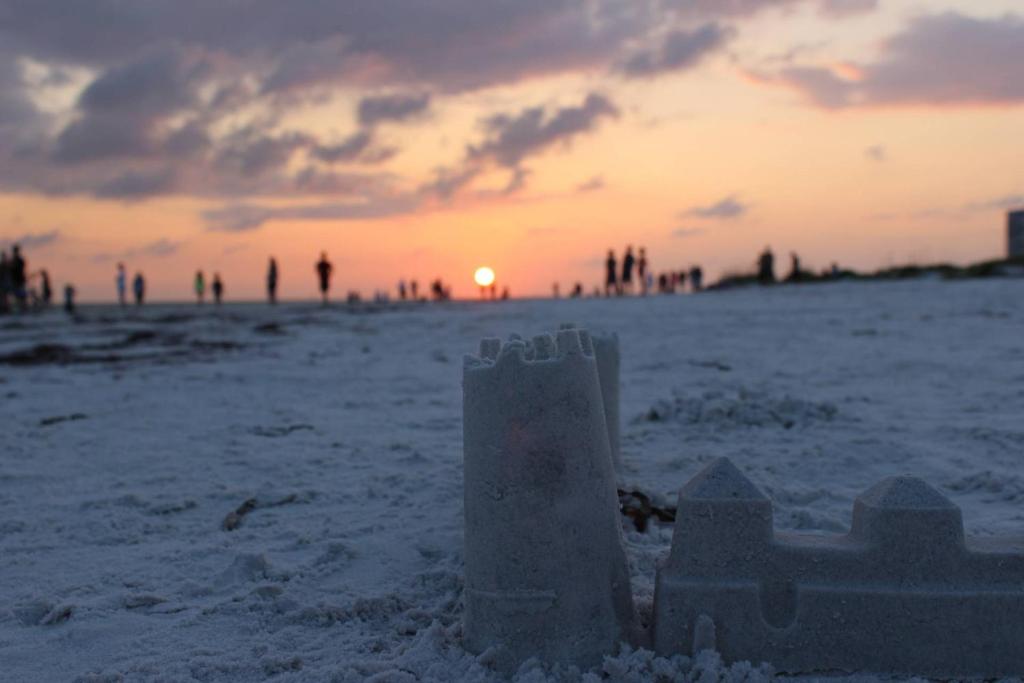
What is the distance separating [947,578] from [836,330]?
10781 millimetres

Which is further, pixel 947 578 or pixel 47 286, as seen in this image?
pixel 47 286

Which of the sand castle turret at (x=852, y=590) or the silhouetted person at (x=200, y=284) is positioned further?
the silhouetted person at (x=200, y=284)

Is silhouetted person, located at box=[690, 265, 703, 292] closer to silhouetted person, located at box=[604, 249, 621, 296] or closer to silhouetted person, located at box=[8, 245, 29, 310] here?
silhouetted person, located at box=[604, 249, 621, 296]

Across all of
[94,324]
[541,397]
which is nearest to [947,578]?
[541,397]

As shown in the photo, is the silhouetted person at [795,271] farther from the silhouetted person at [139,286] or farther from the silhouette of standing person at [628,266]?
the silhouetted person at [139,286]

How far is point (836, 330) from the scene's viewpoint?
1276 cm

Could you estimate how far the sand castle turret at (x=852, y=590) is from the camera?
2580 millimetres

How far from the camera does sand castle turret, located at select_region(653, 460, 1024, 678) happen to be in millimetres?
2580

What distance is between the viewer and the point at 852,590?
261cm

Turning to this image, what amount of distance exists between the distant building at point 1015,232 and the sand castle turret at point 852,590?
36963 millimetres

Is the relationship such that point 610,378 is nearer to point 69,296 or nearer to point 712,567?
point 712,567

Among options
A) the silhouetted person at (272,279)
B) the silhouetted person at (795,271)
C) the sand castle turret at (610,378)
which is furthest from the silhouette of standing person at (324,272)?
the sand castle turret at (610,378)

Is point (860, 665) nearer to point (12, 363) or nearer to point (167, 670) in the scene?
point (167, 670)

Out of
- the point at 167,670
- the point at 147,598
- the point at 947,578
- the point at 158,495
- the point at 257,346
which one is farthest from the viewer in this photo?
the point at 257,346
